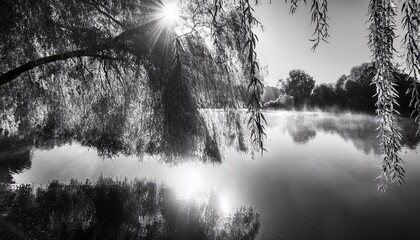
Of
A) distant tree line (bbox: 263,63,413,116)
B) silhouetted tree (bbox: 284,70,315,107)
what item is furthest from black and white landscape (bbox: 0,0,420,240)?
silhouetted tree (bbox: 284,70,315,107)

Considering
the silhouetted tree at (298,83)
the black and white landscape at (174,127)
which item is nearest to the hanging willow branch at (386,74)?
the black and white landscape at (174,127)

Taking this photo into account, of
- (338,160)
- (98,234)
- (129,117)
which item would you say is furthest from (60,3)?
(338,160)

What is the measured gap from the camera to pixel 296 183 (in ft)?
43.1

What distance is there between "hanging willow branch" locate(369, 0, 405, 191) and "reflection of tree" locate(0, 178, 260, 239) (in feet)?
25.4

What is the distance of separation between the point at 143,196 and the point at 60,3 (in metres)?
8.40

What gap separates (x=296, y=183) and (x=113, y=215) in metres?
8.65

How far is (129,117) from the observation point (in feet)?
21.4

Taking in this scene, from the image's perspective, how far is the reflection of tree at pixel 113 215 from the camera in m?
8.05

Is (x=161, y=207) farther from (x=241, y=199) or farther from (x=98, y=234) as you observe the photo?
(x=241, y=199)

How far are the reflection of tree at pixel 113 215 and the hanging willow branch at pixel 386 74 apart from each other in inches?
305

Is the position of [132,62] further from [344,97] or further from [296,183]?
[344,97]

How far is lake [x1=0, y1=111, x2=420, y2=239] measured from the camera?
350 inches

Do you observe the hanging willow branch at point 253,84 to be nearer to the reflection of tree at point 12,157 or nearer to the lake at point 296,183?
the lake at point 296,183

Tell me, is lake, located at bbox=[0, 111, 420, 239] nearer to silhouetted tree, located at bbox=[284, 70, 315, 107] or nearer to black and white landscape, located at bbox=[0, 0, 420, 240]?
black and white landscape, located at bbox=[0, 0, 420, 240]
